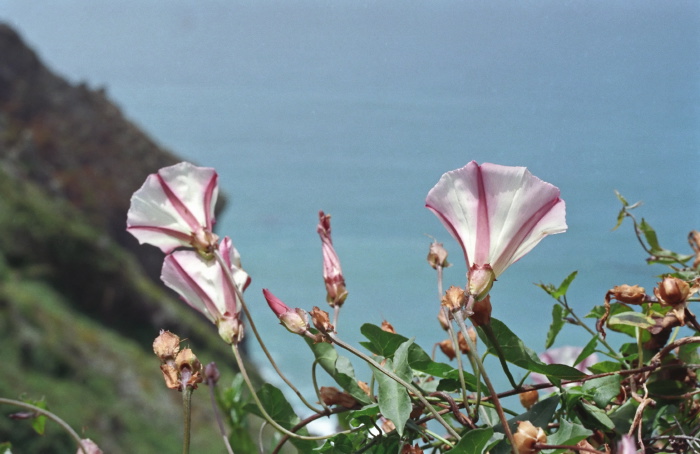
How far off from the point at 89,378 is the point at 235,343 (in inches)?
121

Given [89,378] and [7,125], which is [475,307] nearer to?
[89,378]

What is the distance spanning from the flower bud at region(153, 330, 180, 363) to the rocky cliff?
1.35 metres

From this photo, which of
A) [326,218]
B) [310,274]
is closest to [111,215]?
[310,274]

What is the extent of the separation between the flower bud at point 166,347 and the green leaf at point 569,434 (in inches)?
5.7

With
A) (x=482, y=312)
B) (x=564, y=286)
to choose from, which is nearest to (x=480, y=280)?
(x=482, y=312)

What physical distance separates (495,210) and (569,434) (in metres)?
0.09

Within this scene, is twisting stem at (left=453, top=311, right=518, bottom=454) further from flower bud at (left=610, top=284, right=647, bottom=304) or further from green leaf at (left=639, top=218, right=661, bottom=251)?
green leaf at (left=639, top=218, right=661, bottom=251)

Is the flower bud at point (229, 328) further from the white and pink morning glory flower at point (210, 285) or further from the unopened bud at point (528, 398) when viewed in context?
the unopened bud at point (528, 398)

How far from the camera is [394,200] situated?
9812mm

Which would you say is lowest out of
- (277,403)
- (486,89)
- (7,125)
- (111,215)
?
(277,403)

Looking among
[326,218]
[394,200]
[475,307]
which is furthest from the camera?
[394,200]

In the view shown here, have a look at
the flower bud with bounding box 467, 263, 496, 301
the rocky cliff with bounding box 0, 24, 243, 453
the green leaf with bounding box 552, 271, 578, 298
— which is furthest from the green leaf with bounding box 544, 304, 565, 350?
the rocky cliff with bounding box 0, 24, 243, 453

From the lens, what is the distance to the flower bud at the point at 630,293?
31 cm

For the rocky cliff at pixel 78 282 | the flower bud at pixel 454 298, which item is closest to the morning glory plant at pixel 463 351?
the flower bud at pixel 454 298
